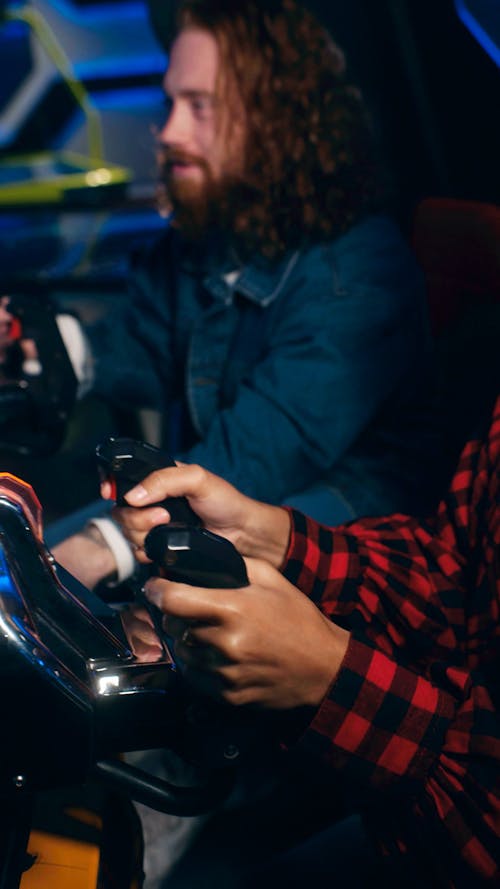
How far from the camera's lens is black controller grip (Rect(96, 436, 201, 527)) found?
0.63 meters

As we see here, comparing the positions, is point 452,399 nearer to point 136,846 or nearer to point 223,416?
point 223,416

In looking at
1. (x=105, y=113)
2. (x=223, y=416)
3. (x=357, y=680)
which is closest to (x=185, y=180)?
(x=223, y=416)

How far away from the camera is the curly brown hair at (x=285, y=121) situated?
1.32 meters

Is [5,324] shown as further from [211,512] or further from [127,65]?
[127,65]

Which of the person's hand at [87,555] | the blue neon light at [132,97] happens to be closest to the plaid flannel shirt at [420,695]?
the person's hand at [87,555]

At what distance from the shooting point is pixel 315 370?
1100mm

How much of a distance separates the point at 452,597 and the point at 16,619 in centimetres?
52

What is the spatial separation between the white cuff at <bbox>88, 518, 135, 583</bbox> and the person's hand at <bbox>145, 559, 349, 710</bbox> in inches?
15.2

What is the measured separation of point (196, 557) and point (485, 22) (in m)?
0.90

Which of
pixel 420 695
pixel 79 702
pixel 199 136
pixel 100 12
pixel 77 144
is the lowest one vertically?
pixel 77 144

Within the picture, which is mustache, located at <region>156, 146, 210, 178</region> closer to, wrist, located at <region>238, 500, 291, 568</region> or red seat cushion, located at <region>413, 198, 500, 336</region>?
red seat cushion, located at <region>413, 198, 500, 336</region>

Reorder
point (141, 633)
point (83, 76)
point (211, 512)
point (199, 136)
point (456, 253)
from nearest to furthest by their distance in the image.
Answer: point (141, 633) → point (211, 512) → point (456, 253) → point (199, 136) → point (83, 76)

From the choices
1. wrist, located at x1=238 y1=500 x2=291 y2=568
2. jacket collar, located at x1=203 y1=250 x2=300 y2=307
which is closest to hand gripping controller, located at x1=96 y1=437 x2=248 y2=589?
wrist, located at x1=238 y1=500 x2=291 y2=568

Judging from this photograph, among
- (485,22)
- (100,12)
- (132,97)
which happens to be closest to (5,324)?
(485,22)
